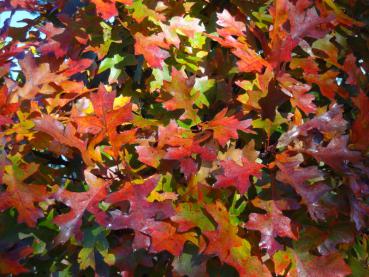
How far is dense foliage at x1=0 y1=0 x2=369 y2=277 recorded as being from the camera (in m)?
1.06

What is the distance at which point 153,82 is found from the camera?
4.31ft

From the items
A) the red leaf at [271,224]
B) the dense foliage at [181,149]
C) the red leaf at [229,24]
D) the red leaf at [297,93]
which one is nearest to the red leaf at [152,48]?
the dense foliage at [181,149]

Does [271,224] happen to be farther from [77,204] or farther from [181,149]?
[77,204]

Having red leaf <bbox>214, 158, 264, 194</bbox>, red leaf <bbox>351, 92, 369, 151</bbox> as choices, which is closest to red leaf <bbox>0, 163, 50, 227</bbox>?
red leaf <bbox>214, 158, 264, 194</bbox>

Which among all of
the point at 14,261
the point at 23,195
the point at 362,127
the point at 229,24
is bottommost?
the point at 14,261

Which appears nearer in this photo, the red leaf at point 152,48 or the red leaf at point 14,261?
the red leaf at point 14,261

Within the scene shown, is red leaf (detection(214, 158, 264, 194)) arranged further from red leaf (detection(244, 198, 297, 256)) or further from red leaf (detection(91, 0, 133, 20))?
red leaf (detection(91, 0, 133, 20))

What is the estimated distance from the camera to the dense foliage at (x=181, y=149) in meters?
1.06

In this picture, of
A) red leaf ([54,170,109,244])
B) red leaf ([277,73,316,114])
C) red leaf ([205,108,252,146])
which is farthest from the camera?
red leaf ([277,73,316,114])

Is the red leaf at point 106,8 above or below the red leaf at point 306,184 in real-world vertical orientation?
above

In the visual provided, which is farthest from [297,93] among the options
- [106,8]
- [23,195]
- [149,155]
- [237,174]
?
[23,195]

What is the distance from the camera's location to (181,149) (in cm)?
111

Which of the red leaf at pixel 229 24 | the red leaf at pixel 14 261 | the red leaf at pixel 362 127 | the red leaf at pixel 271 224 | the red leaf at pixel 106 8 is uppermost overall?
the red leaf at pixel 106 8

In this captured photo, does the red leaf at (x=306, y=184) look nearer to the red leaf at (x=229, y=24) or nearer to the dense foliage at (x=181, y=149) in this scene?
the dense foliage at (x=181, y=149)
